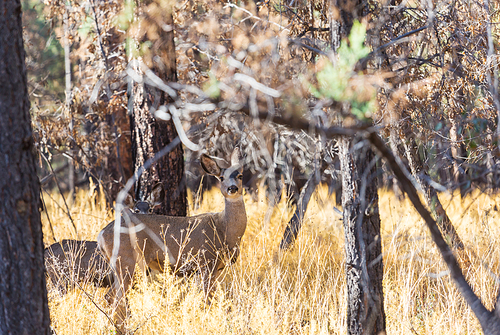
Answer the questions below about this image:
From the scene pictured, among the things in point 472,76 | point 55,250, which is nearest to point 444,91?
point 472,76

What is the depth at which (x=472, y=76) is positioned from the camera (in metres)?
4.50

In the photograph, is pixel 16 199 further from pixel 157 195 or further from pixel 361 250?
pixel 157 195

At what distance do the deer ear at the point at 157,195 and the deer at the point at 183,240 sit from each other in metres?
1.02

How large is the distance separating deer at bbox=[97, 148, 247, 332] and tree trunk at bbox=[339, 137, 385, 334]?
157cm

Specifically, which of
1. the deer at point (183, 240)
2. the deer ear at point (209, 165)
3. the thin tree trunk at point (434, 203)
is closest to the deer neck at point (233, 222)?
the deer at point (183, 240)

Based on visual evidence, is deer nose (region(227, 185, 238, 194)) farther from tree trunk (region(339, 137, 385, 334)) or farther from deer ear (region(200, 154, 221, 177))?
tree trunk (region(339, 137, 385, 334))

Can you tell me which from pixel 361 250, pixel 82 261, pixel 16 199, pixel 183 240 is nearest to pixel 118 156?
pixel 82 261

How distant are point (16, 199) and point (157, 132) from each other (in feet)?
13.2

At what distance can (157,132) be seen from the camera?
21.5 ft

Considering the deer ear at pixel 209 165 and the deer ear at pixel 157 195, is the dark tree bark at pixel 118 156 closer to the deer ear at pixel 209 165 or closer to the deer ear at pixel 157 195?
the deer ear at pixel 157 195

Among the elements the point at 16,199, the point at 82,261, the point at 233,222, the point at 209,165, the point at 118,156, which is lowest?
the point at 82,261

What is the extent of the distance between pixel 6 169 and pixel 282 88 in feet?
4.69

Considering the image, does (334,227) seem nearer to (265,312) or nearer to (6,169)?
(265,312)

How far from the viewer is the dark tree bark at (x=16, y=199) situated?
2557 mm
